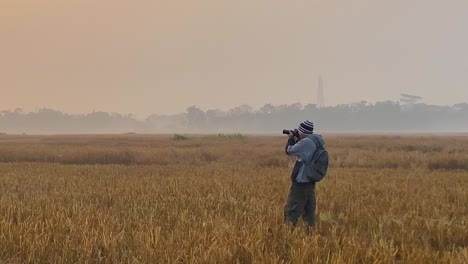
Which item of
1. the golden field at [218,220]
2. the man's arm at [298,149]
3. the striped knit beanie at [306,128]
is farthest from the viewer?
the striped knit beanie at [306,128]

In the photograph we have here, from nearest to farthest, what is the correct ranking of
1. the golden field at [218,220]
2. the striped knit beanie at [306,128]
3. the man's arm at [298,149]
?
the golden field at [218,220] < the man's arm at [298,149] < the striped knit beanie at [306,128]

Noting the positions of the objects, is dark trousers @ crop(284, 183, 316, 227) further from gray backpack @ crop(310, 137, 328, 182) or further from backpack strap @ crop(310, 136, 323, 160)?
backpack strap @ crop(310, 136, 323, 160)

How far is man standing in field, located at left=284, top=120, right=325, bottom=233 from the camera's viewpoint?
6.23 meters

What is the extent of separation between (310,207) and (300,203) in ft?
0.77

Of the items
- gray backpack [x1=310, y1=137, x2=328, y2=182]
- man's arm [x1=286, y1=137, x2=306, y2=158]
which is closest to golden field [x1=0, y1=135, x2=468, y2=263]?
gray backpack [x1=310, y1=137, x2=328, y2=182]

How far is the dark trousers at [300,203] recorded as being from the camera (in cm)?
638

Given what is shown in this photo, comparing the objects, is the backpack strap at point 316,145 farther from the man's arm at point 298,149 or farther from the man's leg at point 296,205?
the man's leg at point 296,205

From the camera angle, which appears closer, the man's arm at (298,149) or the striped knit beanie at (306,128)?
the man's arm at (298,149)

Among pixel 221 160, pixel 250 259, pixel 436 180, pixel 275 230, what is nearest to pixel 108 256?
pixel 250 259

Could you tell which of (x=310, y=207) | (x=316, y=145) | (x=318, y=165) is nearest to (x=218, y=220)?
(x=310, y=207)

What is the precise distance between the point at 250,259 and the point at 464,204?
21.1 ft

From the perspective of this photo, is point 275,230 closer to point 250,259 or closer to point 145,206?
point 250,259

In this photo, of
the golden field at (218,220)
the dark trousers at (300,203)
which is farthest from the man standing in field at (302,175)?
the golden field at (218,220)

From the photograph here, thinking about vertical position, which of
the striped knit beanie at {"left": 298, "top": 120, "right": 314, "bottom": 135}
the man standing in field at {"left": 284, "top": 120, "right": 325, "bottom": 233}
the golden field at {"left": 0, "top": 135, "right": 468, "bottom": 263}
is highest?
the striped knit beanie at {"left": 298, "top": 120, "right": 314, "bottom": 135}
